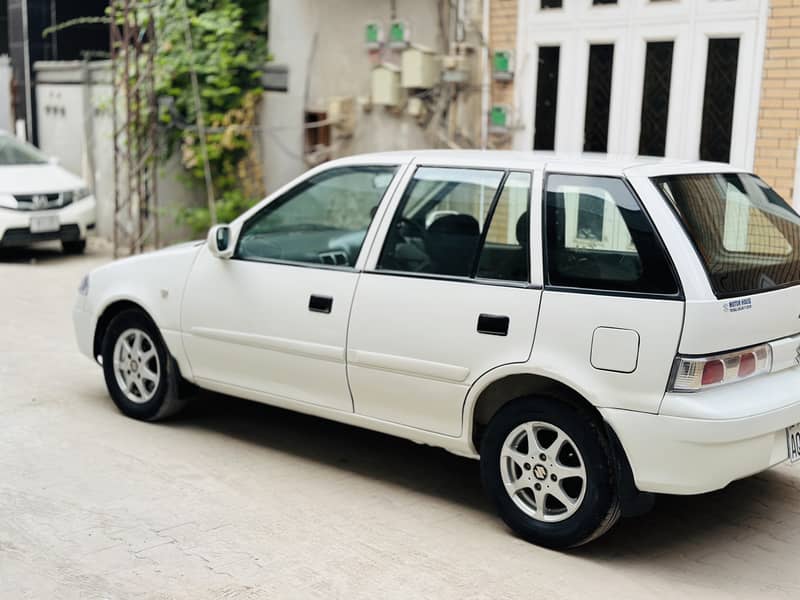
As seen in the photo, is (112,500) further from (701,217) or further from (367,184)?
(701,217)

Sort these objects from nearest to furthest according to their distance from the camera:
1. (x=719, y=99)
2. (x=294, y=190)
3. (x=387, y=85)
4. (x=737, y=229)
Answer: (x=737, y=229), (x=294, y=190), (x=719, y=99), (x=387, y=85)

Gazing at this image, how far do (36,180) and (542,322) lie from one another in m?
10.4

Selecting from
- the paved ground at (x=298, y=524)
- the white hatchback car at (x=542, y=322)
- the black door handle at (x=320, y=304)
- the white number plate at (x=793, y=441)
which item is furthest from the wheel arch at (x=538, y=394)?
the black door handle at (x=320, y=304)

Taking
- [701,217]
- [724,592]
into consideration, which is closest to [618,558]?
[724,592]

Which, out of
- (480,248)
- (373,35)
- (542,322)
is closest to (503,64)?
(373,35)

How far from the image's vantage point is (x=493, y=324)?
476 cm

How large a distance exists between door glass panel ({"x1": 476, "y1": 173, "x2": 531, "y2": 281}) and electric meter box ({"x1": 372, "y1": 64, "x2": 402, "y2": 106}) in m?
6.27

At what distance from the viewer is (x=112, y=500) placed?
516cm

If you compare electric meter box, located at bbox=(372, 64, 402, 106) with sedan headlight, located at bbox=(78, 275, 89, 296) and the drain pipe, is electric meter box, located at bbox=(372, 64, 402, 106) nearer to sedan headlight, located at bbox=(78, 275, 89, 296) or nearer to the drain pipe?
the drain pipe

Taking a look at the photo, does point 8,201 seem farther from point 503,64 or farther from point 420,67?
point 503,64

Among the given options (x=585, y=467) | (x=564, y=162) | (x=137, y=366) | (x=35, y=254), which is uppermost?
(x=564, y=162)

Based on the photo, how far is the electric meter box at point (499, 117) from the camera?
10.1 m

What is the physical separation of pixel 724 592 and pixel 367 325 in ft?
6.89

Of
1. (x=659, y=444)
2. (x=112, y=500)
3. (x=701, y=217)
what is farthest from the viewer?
(x=112, y=500)
